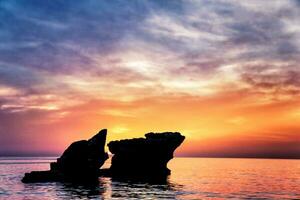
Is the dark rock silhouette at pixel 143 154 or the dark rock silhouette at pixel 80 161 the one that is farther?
the dark rock silhouette at pixel 143 154

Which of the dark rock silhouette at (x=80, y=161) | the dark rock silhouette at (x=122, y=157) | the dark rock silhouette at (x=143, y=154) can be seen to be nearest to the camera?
the dark rock silhouette at (x=80, y=161)

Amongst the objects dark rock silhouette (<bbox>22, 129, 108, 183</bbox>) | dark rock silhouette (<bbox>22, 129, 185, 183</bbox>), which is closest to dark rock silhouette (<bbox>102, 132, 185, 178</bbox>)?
dark rock silhouette (<bbox>22, 129, 185, 183</bbox>)

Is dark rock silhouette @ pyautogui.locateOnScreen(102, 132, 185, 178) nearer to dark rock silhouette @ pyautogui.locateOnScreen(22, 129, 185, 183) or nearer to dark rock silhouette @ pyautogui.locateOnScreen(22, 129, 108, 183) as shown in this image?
dark rock silhouette @ pyautogui.locateOnScreen(22, 129, 185, 183)

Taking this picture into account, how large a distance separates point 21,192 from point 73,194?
1140cm

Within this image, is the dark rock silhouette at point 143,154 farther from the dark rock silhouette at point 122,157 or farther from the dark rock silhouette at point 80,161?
the dark rock silhouette at point 80,161

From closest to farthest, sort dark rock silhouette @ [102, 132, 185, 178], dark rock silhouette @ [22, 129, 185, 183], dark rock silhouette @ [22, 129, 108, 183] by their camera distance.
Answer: dark rock silhouette @ [22, 129, 108, 183] → dark rock silhouette @ [22, 129, 185, 183] → dark rock silhouette @ [102, 132, 185, 178]

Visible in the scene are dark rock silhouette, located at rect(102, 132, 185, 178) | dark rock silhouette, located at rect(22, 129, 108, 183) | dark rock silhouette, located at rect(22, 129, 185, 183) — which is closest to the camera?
dark rock silhouette, located at rect(22, 129, 108, 183)

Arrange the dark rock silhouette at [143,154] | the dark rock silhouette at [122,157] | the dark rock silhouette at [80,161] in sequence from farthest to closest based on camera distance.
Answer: the dark rock silhouette at [143,154] < the dark rock silhouette at [122,157] < the dark rock silhouette at [80,161]

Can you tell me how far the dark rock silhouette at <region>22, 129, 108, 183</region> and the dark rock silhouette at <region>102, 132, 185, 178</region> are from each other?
29.0 ft

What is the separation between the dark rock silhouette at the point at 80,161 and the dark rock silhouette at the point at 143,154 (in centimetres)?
885

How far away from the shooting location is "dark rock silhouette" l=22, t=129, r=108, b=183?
354ft

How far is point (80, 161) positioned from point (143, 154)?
2057cm

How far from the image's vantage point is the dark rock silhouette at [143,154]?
121 metres

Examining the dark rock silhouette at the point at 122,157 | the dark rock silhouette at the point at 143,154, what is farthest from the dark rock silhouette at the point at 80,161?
the dark rock silhouette at the point at 143,154
